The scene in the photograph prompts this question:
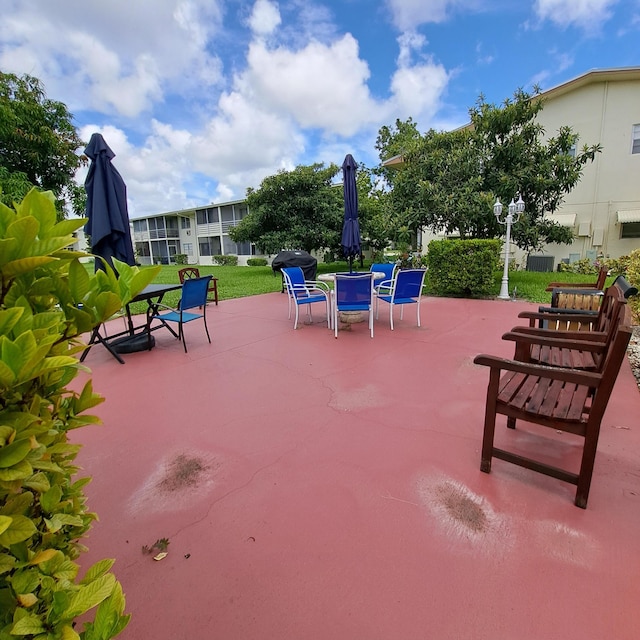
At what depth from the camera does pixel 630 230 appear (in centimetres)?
1489

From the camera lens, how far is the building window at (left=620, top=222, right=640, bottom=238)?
14766mm

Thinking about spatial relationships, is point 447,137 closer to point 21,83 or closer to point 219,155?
point 21,83

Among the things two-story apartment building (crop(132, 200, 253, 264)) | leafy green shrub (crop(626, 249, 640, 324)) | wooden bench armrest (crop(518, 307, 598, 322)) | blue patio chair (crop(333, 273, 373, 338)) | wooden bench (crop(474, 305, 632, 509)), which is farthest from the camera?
two-story apartment building (crop(132, 200, 253, 264))

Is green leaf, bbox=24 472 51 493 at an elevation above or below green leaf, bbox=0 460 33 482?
below

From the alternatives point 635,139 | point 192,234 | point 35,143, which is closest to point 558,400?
point 35,143

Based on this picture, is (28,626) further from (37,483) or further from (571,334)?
(571,334)

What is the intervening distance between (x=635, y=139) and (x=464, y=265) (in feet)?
39.4

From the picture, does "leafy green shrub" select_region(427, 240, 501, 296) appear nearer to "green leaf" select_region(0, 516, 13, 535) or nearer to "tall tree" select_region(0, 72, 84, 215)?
"green leaf" select_region(0, 516, 13, 535)

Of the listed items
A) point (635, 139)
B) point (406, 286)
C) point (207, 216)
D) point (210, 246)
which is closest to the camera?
point (406, 286)

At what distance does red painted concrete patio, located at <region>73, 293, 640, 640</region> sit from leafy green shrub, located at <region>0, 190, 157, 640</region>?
0.78m

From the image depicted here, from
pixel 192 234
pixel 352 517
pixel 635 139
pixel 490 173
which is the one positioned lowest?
pixel 352 517

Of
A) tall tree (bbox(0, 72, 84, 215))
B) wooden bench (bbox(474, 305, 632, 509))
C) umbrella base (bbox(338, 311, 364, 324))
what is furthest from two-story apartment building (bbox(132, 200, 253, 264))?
wooden bench (bbox(474, 305, 632, 509))

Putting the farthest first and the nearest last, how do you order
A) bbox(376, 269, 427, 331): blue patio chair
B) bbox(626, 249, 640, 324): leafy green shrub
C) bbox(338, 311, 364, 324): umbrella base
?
bbox(338, 311, 364, 324): umbrella base
bbox(626, 249, 640, 324): leafy green shrub
bbox(376, 269, 427, 331): blue patio chair

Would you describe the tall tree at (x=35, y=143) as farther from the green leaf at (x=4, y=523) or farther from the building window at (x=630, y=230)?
the building window at (x=630, y=230)
